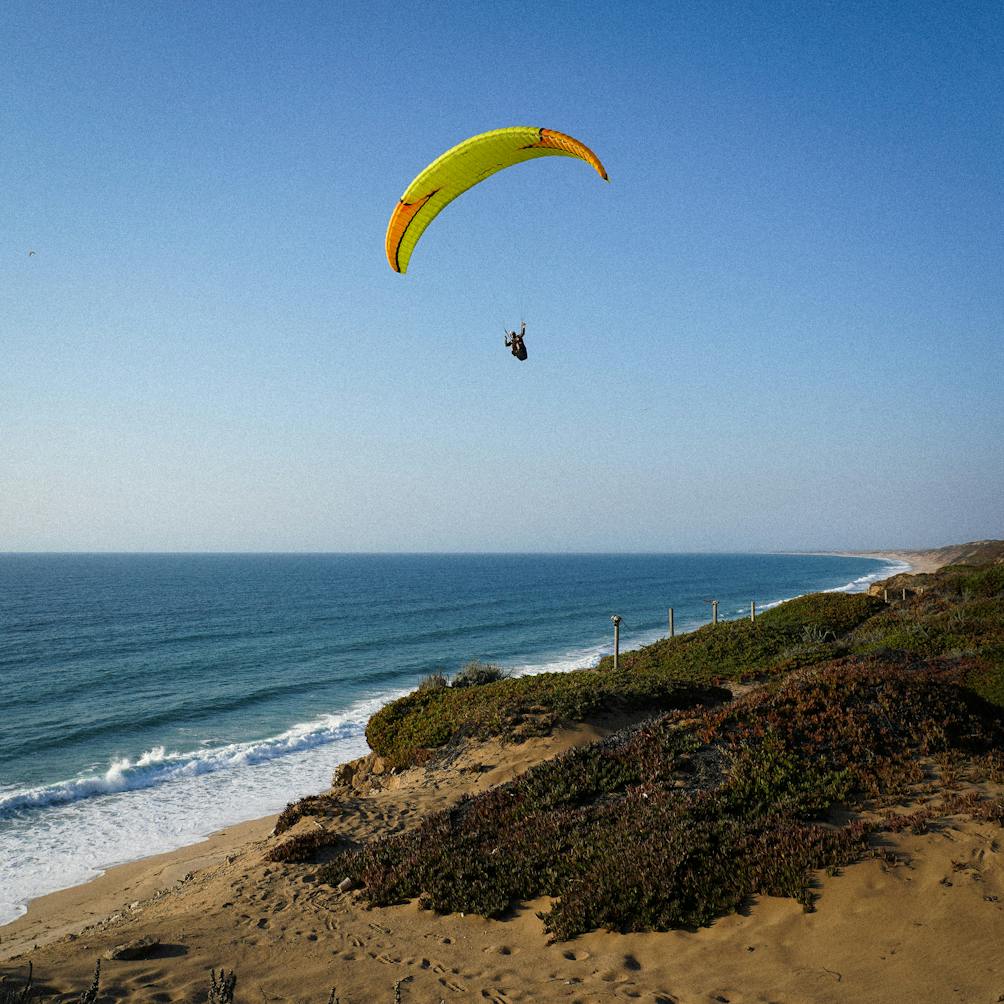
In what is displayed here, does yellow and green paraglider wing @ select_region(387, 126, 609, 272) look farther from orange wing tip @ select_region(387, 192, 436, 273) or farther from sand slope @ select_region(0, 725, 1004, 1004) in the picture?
sand slope @ select_region(0, 725, 1004, 1004)

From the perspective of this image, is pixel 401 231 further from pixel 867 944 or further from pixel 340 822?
pixel 867 944

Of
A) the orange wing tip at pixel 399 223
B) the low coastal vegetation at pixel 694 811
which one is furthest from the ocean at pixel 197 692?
the orange wing tip at pixel 399 223

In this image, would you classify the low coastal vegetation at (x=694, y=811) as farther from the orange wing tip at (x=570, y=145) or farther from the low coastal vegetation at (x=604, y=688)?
the orange wing tip at (x=570, y=145)

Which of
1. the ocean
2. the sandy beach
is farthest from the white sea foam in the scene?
the sandy beach

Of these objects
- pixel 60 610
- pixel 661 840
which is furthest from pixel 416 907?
pixel 60 610

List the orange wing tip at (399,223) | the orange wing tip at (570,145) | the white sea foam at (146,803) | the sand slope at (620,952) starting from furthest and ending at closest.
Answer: the orange wing tip at (399,223) < the white sea foam at (146,803) < the orange wing tip at (570,145) < the sand slope at (620,952)

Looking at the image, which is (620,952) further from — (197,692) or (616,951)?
(197,692)
